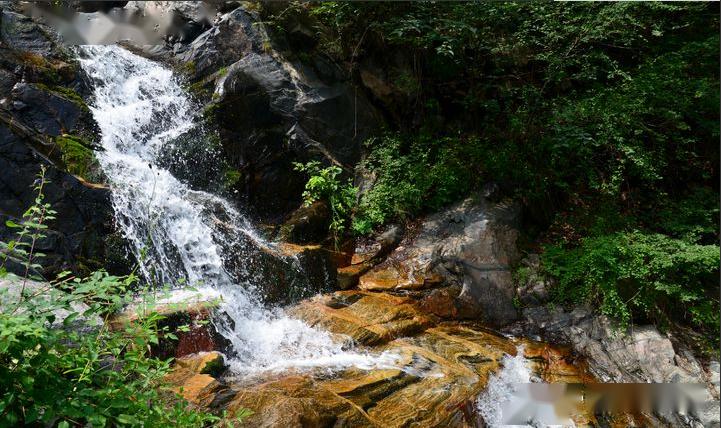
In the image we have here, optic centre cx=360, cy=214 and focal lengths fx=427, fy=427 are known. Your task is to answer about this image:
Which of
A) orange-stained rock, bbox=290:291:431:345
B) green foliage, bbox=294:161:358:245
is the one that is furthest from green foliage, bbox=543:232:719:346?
green foliage, bbox=294:161:358:245

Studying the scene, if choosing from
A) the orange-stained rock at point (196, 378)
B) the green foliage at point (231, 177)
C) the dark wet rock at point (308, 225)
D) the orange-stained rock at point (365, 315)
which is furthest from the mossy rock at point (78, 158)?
the orange-stained rock at point (365, 315)

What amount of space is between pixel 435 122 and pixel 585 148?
2900 mm

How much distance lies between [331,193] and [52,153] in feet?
13.0

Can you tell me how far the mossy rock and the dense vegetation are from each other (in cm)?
396

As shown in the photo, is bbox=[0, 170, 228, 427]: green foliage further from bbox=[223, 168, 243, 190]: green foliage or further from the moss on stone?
the moss on stone

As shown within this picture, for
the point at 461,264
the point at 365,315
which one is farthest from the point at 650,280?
the point at 365,315

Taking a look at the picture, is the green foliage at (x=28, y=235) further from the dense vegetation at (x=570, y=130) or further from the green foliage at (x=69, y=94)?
the dense vegetation at (x=570, y=130)

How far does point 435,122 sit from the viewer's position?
877 cm

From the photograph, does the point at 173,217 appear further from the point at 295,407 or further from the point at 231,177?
the point at 295,407

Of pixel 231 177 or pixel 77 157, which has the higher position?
pixel 77 157

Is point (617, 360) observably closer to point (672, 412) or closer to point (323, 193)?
point (672, 412)

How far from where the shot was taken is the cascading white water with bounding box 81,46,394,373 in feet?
15.7

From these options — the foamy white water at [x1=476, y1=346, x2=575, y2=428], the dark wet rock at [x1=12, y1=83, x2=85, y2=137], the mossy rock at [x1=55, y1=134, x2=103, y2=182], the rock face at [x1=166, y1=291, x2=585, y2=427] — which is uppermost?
the dark wet rock at [x1=12, y1=83, x2=85, y2=137]

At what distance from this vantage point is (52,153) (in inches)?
214
